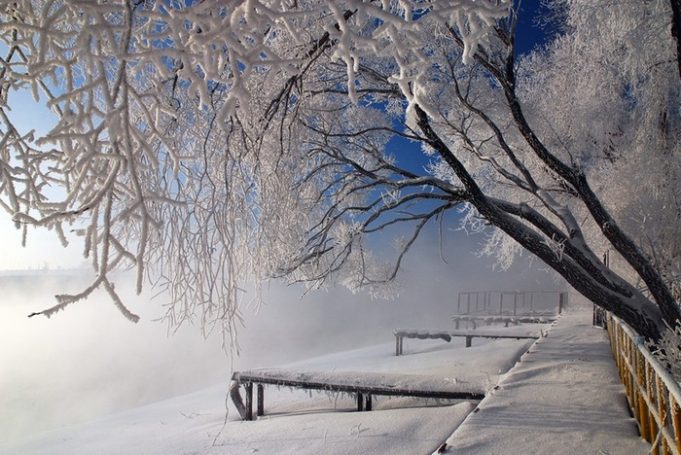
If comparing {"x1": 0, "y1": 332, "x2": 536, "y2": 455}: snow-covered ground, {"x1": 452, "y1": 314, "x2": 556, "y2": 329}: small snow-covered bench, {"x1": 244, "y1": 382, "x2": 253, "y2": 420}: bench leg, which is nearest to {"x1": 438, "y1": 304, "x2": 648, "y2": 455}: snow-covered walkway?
{"x1": 0, "y1": 332, "x2": 536, "y2": 455}: snow-covered ground

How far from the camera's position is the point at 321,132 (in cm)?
583

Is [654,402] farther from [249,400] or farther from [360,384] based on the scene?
[249,400]

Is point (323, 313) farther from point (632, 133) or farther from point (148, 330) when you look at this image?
point (632, 133)

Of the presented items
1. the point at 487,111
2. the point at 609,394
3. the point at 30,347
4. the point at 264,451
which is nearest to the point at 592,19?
the point at 487,111

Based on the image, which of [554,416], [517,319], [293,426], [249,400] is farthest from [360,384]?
[517,319]

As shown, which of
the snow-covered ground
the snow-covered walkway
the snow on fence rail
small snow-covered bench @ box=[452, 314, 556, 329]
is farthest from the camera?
small snow-covered bench @ box=[452, 314, 556, 329]

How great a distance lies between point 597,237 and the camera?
11688mm

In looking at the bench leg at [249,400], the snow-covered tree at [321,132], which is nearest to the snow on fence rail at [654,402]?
the snow-covered tree at [321,132]

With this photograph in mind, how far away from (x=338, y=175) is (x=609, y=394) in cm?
439

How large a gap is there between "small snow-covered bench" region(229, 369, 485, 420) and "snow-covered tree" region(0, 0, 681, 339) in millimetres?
1545

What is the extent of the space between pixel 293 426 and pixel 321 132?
3.81 meters

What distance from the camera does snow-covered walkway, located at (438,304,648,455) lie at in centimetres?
371

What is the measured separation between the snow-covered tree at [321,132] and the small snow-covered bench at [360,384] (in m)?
1.55

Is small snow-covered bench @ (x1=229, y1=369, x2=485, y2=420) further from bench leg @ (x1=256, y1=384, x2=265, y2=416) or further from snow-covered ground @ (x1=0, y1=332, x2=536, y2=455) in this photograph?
snow-covered ground @ (x1=0, y1=332, x2=536, y2=455)
